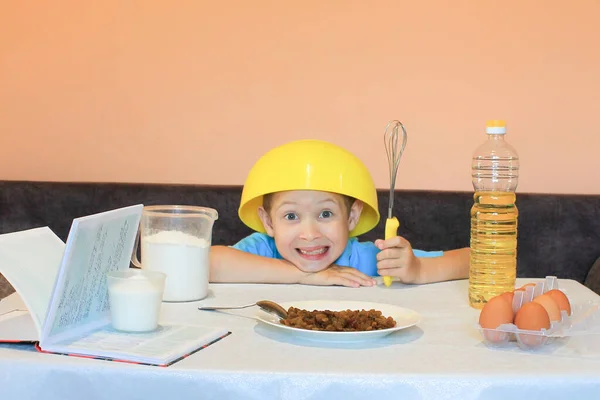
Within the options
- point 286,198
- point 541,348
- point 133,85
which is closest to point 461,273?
point 286,198

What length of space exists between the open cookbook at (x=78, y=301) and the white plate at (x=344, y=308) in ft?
0.31

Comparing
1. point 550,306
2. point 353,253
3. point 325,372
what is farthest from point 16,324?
point 353,253

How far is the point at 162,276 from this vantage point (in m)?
1.18

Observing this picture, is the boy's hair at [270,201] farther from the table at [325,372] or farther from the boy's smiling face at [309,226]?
the table at [325,372]

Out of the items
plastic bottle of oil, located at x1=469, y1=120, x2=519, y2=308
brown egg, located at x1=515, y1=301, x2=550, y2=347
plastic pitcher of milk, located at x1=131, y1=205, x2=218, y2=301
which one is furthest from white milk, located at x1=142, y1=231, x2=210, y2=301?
brown egg, located at x1=515, y1=301, x2=550, y2=347

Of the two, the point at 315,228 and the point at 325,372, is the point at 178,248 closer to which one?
the point at 315,228

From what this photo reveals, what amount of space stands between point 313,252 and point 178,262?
0.36m

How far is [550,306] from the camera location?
1146 mm

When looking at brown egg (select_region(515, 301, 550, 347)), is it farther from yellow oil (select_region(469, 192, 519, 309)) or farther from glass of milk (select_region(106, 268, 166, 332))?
glass of milk (select_region(106, 268, 166, 332))

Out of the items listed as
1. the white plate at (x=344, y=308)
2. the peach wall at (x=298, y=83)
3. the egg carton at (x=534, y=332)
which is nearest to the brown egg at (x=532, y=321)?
the egg carton at (x=534, y=332)

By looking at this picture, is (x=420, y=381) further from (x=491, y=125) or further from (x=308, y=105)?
(x=308, y=105)

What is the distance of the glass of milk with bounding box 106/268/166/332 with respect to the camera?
1148mm

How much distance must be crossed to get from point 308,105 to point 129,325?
1475 mm

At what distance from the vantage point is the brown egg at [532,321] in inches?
42.8
